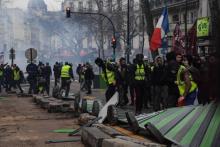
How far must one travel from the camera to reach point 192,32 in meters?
19.6

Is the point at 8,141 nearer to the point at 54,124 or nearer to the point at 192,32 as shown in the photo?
the point at 54,124

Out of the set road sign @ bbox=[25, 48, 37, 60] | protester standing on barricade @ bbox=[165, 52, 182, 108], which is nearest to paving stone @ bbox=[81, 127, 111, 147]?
protester standing on barricade @ bbox=[165, 52, 182, 108]

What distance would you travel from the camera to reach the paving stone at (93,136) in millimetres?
8672

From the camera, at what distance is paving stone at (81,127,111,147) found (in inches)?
341

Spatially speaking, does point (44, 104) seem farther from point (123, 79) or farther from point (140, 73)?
point (140, 73)

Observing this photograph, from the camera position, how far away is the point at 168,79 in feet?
41.1

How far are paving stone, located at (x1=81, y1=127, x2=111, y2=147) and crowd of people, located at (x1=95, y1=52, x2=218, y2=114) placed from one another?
1707 mm

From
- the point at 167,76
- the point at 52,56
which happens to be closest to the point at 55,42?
the point at 52,56

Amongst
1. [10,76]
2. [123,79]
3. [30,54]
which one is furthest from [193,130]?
[10,76]

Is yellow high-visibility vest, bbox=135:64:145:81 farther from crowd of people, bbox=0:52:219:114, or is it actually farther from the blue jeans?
the blue jeans

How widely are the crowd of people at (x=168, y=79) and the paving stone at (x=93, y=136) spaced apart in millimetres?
1707

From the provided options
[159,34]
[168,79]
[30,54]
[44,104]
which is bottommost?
[44,104]

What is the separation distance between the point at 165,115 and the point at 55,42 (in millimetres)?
94628

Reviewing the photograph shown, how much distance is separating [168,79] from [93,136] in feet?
13.1
